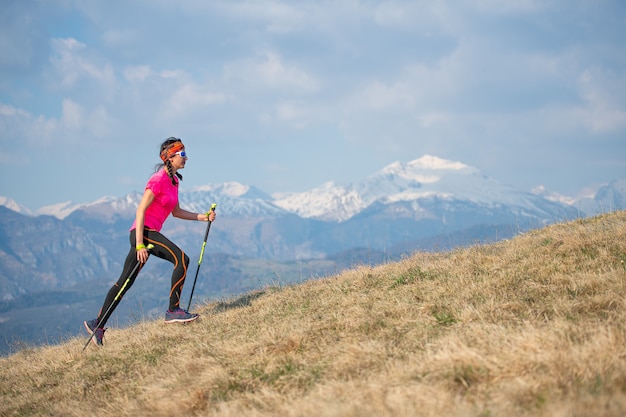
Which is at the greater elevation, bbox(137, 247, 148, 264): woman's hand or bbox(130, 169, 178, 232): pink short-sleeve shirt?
bbox(130, 169, 178, 232): pink short-sleeve shirt

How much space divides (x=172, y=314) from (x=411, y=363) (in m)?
6.91

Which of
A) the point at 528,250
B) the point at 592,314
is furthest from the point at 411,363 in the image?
the point at 528,250

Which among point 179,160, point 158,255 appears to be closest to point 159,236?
point 158,255

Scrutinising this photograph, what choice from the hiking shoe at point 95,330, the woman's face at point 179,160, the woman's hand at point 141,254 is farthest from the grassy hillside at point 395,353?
the woman's face at point 179,160

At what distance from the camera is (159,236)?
1119 centimetres

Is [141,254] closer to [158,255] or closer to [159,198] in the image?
[158,255]

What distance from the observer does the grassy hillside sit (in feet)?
16.7

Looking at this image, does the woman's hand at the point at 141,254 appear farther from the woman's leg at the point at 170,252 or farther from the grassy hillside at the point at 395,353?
the grassy hillside at the point at 395,353

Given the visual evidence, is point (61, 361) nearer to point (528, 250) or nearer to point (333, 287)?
point (333, 287)

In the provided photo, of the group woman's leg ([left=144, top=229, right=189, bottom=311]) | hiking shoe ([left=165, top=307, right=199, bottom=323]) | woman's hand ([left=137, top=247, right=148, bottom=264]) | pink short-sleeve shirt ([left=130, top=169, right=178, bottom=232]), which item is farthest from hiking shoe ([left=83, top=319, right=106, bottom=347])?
pink short-sleeve shirt ([left=130, top=169, right=178, bottom=232])

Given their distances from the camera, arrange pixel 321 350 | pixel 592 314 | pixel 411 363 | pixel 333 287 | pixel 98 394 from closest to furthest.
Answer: pixel 411 363 < pixel 592 314 < pixel 321 350 < pixel 98 394 < pixel 333 287

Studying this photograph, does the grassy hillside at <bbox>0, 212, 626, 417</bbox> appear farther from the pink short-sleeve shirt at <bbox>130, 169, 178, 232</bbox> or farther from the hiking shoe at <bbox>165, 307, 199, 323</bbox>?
the pink short-sleeve shirt at <bbox>130, 169, 178, 232</bbox>

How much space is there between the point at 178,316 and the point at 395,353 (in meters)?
6.29

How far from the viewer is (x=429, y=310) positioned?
319 inches
